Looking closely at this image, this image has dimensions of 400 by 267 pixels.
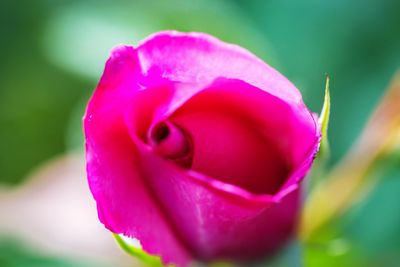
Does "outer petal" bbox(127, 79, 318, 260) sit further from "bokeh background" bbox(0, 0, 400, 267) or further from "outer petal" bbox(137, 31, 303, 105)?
"bokeh background" bbox(0, 0, 400, 267)

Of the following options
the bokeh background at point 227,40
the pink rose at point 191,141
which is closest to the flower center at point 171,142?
A: the pink rose at point 191,141

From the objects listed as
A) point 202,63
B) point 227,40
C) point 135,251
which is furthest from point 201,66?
point 227,40

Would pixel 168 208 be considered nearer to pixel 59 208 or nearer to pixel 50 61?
pixel 59 208

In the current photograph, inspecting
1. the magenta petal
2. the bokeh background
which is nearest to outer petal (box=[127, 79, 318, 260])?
the magenta petal

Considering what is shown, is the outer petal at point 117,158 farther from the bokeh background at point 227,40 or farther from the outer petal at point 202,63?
the bokeh background at point 227,40

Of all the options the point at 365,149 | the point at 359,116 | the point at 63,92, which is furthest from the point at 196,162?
the point at 63,92

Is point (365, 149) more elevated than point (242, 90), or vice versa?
point (242, 90)
